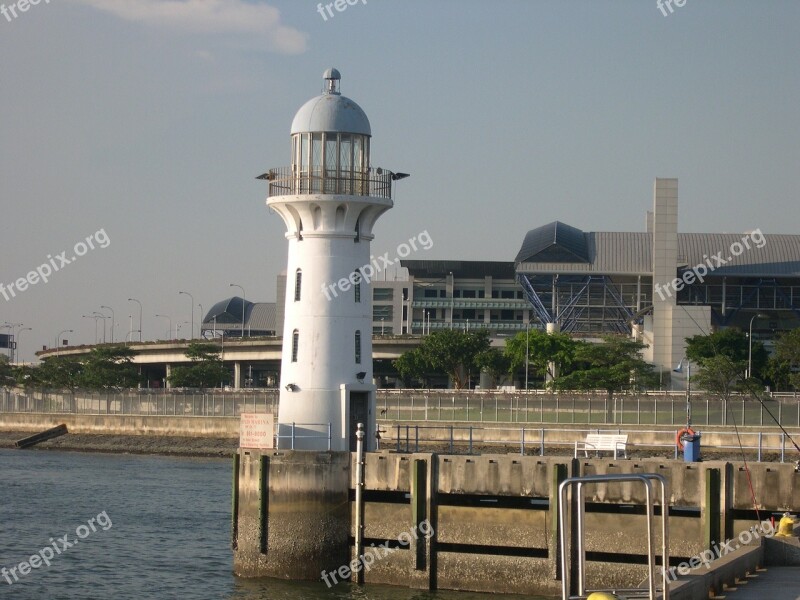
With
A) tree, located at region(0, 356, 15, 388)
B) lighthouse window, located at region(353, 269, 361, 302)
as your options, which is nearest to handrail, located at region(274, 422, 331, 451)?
lighthouse window, located at region(353, 269, 361, 302)

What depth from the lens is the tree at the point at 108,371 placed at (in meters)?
153

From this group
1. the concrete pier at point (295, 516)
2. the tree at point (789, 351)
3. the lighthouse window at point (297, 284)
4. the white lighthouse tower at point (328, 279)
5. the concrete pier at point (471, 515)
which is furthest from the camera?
the tree at point (789, 351)

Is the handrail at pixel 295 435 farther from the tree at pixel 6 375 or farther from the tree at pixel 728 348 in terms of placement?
the tree at pixel 6 375

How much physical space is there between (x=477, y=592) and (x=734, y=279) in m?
147

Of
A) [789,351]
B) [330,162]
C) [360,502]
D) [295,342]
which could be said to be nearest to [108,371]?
[789,351]

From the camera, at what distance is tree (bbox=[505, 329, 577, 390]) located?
143 metres

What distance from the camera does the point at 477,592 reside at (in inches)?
1486

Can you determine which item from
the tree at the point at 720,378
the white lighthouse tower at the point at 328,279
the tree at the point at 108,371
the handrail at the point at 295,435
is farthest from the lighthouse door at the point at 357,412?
the tree at the point at 108,371

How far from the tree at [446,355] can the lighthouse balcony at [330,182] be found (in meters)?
112

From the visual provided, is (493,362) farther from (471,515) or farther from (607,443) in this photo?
(471,515)

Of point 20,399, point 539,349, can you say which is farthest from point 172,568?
point 539,349

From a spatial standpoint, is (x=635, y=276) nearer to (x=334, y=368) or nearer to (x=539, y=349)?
(x=539, y=349)

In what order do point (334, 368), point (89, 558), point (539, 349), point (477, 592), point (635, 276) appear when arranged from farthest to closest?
point (635, 276) → point (539, 349) → point (89, 558) → point (334, 368) → point (477, 592)

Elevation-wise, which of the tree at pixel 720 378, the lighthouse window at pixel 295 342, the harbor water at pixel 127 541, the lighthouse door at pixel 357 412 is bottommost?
the harbor water at pixel 127 541
